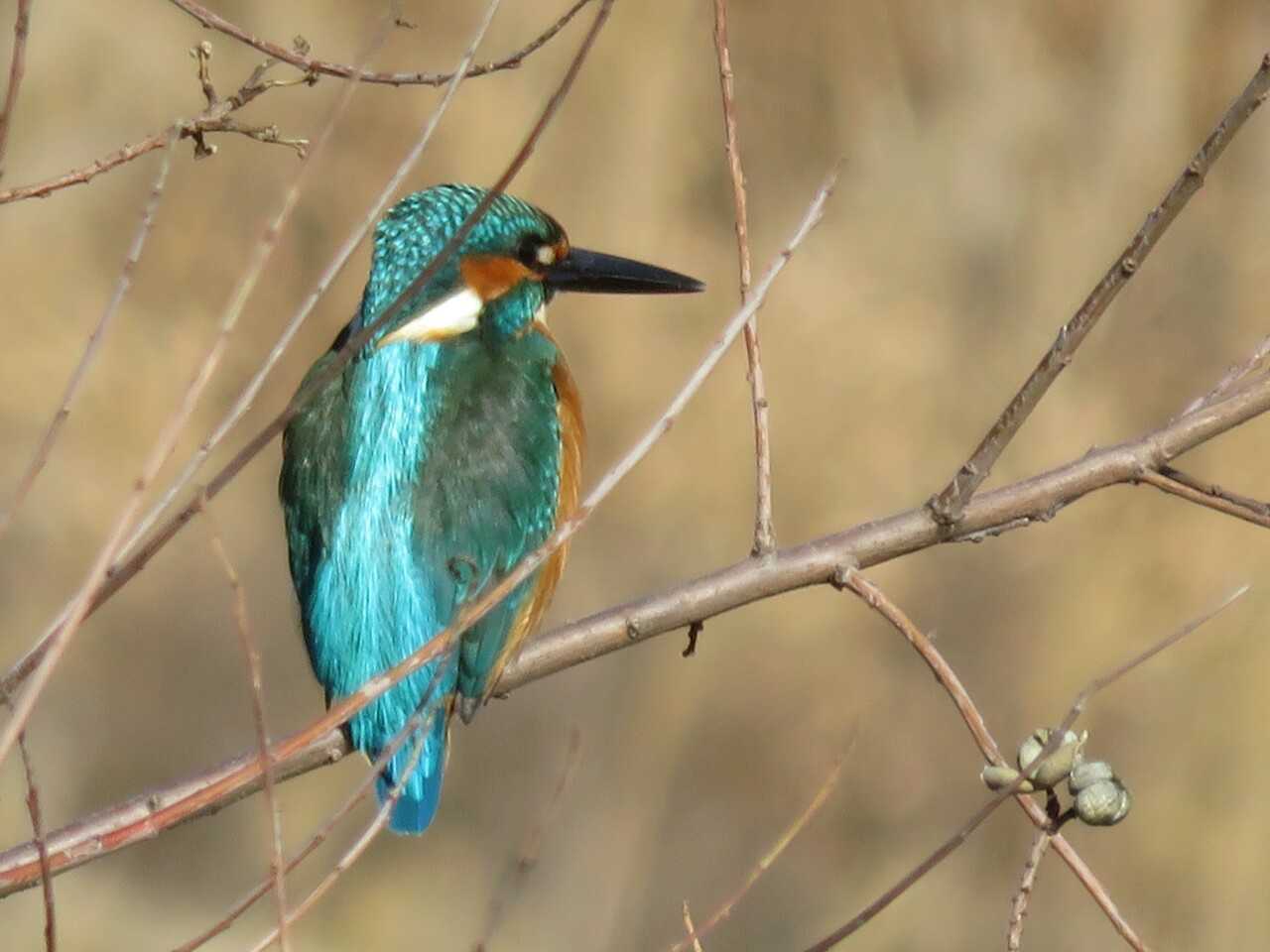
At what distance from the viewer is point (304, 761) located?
6.84ft

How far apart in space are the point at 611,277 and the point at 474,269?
0.27 meters

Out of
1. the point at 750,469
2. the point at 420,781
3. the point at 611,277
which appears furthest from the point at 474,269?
the point at 750,469

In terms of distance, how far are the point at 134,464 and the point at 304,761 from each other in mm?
2694

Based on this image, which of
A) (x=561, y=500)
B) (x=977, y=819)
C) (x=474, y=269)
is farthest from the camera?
(x=474, y=269)

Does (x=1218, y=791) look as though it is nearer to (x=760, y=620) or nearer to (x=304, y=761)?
(x=760, y=620)

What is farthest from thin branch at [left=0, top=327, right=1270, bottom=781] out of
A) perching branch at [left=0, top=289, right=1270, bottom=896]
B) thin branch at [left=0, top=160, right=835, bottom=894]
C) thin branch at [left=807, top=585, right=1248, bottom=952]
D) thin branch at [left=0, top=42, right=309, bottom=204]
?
thin branch at [left=0, top=42, right=309, bottom=204]

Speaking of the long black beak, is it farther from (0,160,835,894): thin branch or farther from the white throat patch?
(0,160,835,894): thin branch

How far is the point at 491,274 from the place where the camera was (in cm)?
273

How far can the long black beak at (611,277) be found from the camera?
2877mm

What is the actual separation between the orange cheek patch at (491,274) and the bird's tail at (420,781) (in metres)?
0.69

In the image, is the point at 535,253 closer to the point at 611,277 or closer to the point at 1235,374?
the point at 611,277

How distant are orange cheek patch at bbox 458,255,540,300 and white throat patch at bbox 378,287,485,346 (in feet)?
0.06

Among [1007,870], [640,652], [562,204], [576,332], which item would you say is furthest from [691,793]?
[562,204]

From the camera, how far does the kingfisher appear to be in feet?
7.46
